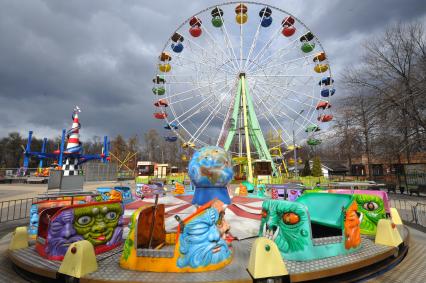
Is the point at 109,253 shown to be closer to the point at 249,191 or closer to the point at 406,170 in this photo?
the point at 249,191

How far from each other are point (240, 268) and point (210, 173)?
380cm

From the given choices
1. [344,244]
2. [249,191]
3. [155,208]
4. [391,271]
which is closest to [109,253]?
[155,208]

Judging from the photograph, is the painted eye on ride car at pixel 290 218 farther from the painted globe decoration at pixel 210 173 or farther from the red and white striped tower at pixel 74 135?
the red and white striped tower at pixel 74 135

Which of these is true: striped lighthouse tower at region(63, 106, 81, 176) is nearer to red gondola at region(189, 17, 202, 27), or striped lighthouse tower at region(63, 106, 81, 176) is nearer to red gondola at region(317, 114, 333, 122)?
red gondola at region(189, 17, 202, 27)

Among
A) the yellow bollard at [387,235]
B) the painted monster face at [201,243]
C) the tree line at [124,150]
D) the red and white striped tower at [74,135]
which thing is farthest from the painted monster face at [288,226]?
the tree line at [124,150]

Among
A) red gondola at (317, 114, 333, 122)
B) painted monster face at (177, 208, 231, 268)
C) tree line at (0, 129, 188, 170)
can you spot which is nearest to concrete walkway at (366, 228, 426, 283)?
painted monster face at (177, 208, 231, 268)

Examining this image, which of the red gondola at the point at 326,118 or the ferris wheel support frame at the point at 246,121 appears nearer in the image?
the red gondola at the point at 326,118

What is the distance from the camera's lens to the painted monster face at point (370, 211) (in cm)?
568

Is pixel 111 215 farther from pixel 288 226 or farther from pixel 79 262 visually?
pixel 288 226

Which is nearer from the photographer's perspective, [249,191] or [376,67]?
[249,191]

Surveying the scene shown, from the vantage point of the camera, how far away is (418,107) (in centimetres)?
1627

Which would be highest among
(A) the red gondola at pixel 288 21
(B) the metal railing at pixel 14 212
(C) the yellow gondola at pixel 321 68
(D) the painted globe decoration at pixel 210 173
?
(A) the red gondola at pixel 288 21

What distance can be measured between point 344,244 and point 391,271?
0.83 meters

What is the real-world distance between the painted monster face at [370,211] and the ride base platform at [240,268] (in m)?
0.85
